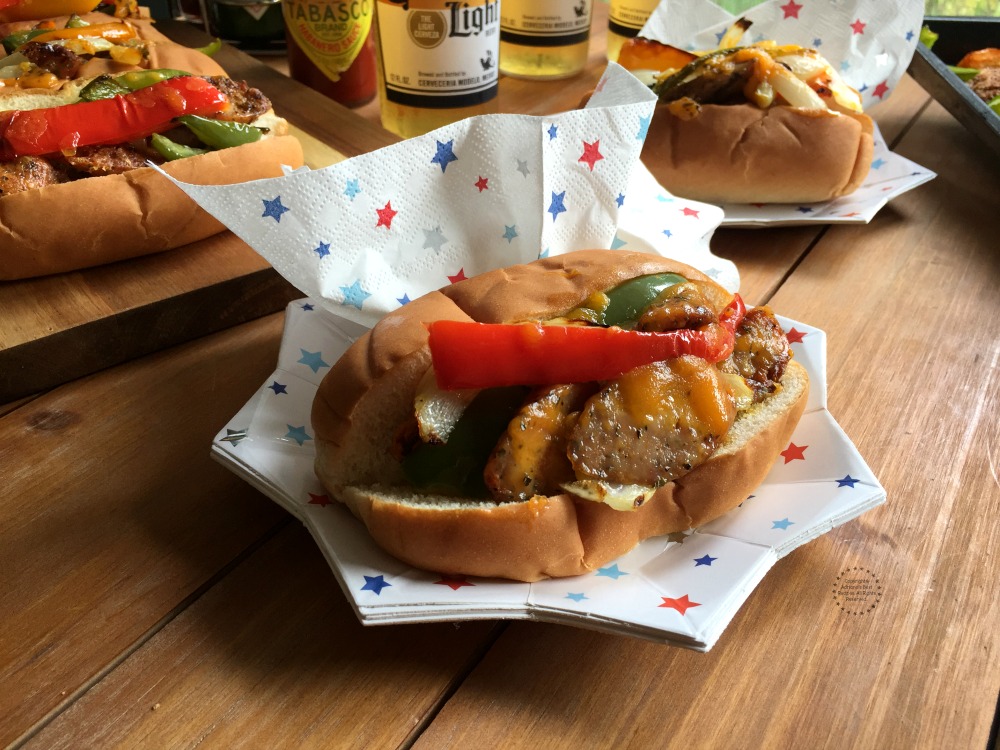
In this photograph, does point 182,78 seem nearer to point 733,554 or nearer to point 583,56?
point 583,56

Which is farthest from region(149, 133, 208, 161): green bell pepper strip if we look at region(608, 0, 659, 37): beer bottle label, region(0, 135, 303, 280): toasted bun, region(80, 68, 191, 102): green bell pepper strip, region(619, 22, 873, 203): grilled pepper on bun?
region(608, 0, 659, 37): beer bottle label

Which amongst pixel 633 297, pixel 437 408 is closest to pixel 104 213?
pixel 437 408

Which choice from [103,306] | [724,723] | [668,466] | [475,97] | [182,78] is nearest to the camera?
[724,723]

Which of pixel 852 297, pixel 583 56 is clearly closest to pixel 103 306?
pixel 852 297

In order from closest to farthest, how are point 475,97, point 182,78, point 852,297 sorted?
point 852,297
point 182,78
point 475,97

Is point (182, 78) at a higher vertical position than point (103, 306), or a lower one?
higher

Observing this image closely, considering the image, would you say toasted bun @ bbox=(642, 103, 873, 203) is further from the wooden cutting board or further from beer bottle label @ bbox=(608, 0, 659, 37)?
the wooden cutting board

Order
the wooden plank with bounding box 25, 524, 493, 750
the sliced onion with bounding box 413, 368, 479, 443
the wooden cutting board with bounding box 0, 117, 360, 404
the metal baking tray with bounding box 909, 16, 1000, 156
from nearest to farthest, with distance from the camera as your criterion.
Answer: the wooden plank with bounding box 25, 524, 493, 750 → the sliced onion with bounding box 413, 368, 479, 443 → the wooden cutting board with bounding box 0, 117, 360, 404 → the metal baking tray with bounding box 909, 16, 1000, 156
